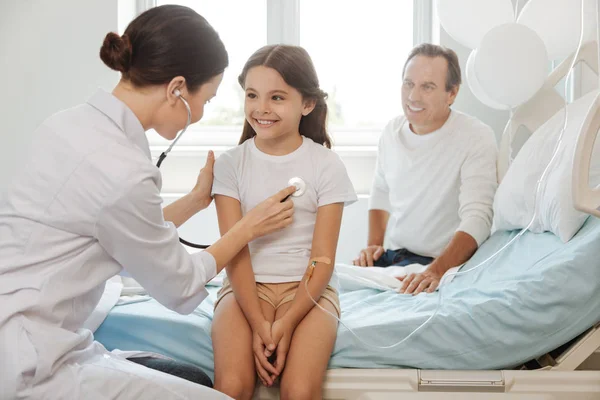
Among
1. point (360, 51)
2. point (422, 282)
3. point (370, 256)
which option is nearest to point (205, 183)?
point (422, 282)

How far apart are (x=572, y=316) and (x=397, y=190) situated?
0.86 m

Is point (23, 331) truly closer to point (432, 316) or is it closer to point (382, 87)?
point (432, 316)

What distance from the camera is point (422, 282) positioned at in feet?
6.45

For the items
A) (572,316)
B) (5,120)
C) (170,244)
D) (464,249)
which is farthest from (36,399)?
(5,120)

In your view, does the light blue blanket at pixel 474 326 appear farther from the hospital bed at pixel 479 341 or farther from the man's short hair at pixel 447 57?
the man's short hair at pixel 447 57

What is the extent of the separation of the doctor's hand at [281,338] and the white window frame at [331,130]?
63.5 inches

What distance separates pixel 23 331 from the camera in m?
1.15

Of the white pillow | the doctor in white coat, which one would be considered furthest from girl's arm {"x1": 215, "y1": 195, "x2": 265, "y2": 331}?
the white pillow

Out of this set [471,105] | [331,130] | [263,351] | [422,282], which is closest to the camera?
[263,351]

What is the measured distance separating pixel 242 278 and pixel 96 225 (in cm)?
49

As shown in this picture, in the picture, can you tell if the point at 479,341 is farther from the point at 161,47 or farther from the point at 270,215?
the point at 161,47

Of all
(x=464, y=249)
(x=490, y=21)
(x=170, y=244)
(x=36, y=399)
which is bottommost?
(x=464, y=249)

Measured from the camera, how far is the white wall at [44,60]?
118 inches

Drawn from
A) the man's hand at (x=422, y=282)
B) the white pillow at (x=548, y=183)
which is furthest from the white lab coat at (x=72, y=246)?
the white pillow at (x=548, y=183)
